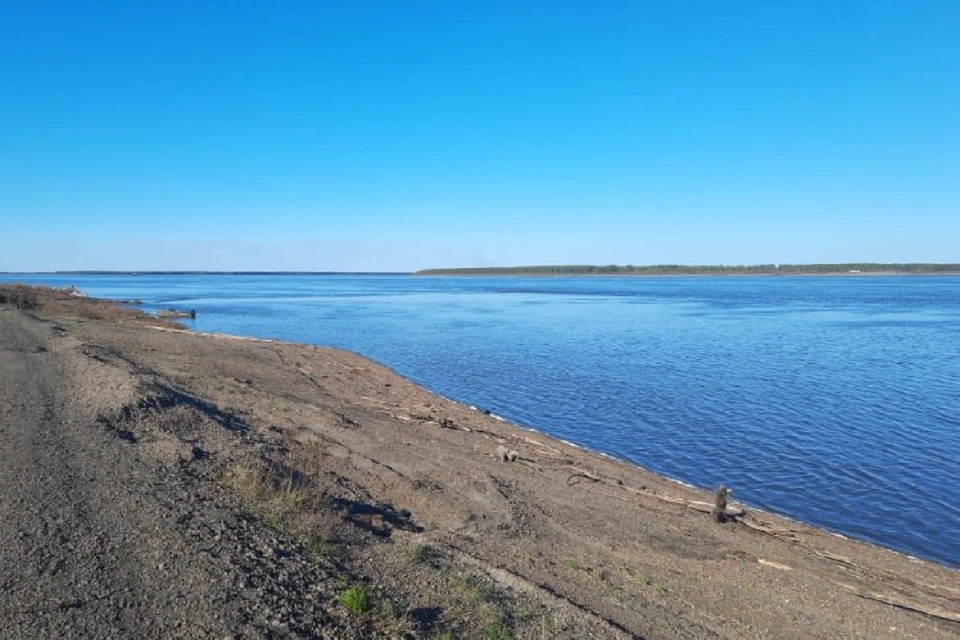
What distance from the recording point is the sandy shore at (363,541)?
617cm

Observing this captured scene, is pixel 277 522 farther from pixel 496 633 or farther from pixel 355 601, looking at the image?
pixel 496 633

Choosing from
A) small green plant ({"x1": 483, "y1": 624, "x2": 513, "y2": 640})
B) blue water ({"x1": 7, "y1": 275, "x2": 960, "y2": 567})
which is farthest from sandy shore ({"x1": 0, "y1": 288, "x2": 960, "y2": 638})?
blue water ({"x1": 7, "y1": 275, "x2": 960, "y2": 567})

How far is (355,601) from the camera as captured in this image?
6430 mm

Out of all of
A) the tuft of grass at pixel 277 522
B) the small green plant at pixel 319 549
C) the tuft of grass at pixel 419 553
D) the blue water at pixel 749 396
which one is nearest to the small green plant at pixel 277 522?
the tuft of grass at pixel 277 522

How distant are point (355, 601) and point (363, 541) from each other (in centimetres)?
189

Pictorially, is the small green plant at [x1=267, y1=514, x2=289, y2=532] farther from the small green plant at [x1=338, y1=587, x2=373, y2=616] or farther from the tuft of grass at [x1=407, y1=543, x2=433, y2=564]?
the small green plant at [x1=338, y1=587, x2=373, y2=616]

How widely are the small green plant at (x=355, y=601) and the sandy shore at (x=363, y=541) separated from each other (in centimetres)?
7

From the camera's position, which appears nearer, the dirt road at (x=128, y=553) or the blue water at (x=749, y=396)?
the dirt road at (x=128, y=553)

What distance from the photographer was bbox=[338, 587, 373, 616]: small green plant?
20.9 feet

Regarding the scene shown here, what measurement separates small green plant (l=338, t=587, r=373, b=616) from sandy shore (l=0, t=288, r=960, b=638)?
7cm

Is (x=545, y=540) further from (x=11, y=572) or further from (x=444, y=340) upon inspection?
(x=444, y=340)

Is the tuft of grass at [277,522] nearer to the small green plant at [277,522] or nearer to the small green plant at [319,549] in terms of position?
the small green plant at [277,522]

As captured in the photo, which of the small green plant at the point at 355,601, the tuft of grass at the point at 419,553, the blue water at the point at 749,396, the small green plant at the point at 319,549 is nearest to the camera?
the small green plant at the point at 355,601

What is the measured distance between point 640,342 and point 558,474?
89.8 feet
